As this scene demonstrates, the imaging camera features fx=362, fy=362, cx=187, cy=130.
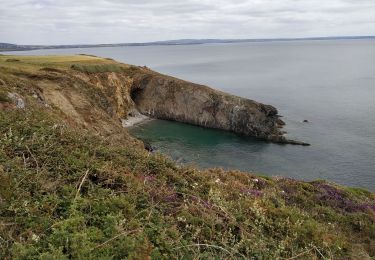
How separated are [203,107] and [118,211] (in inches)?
2775

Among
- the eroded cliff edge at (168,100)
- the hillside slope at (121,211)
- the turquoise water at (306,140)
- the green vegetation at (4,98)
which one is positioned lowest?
the turquoise water at (306,140)

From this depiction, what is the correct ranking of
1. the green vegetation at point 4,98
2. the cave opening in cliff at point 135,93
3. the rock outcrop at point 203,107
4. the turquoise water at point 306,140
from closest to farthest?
the green vegetation at point 4,98
the turquoise water at point 306,140
the rock outcrop at point 203,107
the cave opening in cliff at point 135,93

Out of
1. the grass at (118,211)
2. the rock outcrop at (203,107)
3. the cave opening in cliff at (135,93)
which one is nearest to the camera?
the grass at (118,211)

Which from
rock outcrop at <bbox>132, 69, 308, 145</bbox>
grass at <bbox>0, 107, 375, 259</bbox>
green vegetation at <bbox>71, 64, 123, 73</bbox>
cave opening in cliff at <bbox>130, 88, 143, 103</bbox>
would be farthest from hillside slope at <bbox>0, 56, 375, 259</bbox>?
cave opening in cliff at <bbox>130, 88, 143, 103</bbox>

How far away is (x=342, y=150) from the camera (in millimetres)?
56375

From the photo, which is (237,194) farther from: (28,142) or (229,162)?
(229,162)

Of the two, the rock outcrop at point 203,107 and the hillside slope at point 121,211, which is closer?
the hillside slope at point 121,211

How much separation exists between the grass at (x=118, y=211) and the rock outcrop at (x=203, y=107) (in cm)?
5514

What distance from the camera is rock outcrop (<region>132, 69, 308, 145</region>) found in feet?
234

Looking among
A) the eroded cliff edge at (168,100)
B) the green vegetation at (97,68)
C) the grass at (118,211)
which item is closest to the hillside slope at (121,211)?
the grass at (118,211)

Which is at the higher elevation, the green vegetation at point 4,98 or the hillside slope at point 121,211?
the green vegetation at point 4,98

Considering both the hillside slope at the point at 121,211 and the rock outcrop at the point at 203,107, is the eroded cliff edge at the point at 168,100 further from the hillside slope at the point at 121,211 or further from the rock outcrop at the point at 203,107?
the hillside slope at the point at 121,211

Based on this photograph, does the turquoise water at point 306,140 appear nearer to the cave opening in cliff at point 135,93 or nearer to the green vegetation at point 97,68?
the cave opening in cliff at point 135,93

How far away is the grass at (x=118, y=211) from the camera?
7289 mm
